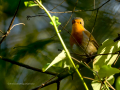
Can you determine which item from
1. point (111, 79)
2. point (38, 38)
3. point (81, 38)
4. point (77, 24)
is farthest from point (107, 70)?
point (38, 38)

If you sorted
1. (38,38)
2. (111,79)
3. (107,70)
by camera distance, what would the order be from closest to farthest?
(107,70), (111,79), (38,38)

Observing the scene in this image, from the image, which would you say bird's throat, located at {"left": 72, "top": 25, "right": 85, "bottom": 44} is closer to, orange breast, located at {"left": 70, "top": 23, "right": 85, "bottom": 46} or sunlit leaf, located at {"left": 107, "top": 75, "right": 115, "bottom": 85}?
orange breast, located at {"left": 70, "top": 23, "right": 85, "bottom": 46}

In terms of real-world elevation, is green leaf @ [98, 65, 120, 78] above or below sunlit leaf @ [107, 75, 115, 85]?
above

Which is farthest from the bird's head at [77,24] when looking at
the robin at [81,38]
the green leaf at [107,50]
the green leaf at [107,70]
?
the green leaf at [107,70]

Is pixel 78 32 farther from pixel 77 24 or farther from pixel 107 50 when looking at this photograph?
pixel 107 50

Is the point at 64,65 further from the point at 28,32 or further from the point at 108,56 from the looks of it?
the point at 28,32

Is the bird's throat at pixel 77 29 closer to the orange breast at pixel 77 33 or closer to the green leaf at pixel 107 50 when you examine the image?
the orange breast at pixel 77 33

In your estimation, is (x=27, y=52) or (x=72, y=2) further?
(x=72, y=2)

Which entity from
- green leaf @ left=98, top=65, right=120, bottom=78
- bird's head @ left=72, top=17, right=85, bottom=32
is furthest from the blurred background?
green leaf @ left=98, top=65, right=120, bottom=78

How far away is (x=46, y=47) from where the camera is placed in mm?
1545

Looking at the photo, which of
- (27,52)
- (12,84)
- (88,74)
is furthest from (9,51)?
(88,74)

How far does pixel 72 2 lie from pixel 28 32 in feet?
2.09

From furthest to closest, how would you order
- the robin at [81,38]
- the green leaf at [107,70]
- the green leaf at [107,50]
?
the robin at [81,38] < the green leaf at [107,50] < the green leaf at [107,70]

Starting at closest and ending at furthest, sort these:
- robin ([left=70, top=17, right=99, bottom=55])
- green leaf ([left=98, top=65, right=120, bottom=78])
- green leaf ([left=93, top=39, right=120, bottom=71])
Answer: green leaf ([left=98, top=65, right=120, bottom=78]) < green leaf ([left=93, top=39, right=120, bottom=71]) < robin ([left=70, top=17, right=99, bottom=55])
